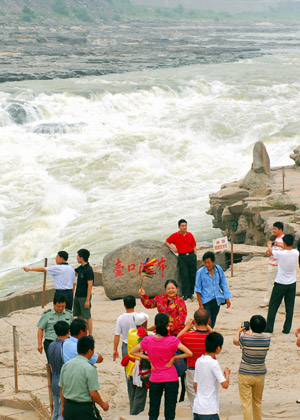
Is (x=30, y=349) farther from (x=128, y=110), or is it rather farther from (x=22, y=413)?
(x=128, y=110)

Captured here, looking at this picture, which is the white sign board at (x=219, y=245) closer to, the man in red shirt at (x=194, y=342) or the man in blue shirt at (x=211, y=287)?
the man in blue shirt at (x=211, y=287)

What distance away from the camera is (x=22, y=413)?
723 centimetres

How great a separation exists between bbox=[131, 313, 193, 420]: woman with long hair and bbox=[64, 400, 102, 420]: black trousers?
602 millimetres

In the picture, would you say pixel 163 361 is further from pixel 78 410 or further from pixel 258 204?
pixel 258 204

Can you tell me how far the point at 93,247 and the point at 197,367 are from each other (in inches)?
463

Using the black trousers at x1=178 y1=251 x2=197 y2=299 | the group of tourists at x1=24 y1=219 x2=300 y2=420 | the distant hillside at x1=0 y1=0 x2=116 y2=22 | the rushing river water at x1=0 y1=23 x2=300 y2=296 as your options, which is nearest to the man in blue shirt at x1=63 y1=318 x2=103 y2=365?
the group of tourists at x1=24 y1=219 x2=300 y2=420

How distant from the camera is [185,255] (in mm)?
10336

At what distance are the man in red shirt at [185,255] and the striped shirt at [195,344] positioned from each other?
13.1 feet

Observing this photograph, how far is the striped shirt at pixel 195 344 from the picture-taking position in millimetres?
6008

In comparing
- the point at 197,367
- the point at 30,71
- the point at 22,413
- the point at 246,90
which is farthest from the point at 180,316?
the point at 30,71

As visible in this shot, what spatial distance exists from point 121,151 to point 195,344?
66.0 ft

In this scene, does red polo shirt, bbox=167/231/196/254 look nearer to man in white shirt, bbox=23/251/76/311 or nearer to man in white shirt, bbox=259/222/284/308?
man in white shirt, bbox=259/222/284/308

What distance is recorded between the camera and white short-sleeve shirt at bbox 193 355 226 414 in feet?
18.1

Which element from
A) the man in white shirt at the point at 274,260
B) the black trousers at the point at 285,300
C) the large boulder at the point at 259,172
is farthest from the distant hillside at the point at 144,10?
the black trousers at the point at 285,300
